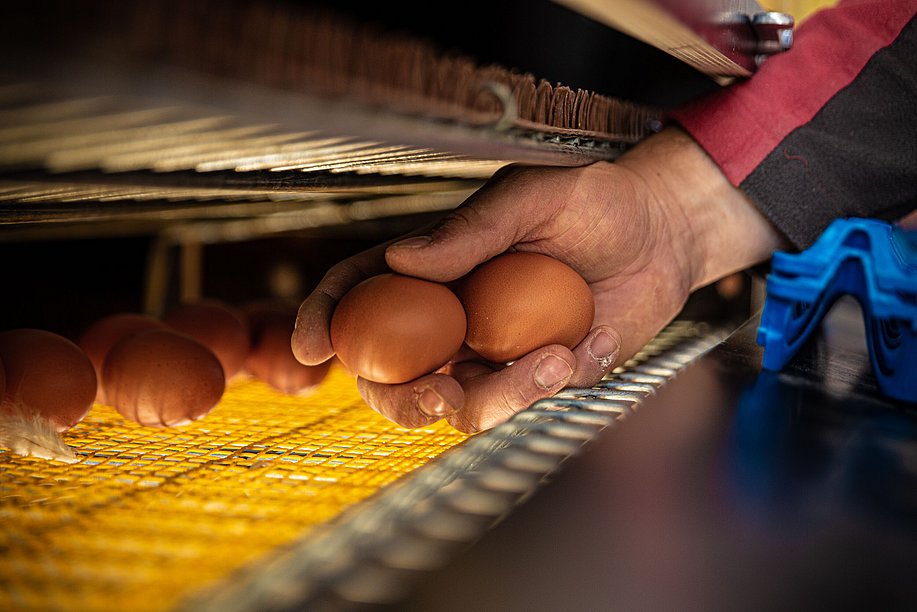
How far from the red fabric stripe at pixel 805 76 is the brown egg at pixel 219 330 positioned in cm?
85

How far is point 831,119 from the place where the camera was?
3.75ft

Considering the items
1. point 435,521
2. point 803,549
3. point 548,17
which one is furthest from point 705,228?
point 435,521

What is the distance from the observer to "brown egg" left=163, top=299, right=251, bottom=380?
1.25 m

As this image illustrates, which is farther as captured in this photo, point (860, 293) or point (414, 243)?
point (860, 293)

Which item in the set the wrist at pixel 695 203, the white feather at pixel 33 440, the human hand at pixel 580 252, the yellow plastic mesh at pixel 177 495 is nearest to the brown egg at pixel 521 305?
the human hand at pixel 580 252

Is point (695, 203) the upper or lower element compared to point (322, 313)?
upper

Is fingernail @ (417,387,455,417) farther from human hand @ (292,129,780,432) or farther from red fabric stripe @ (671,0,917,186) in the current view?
red fabric stripe @ (671,0,917,186)

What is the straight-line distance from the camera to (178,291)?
181 cm

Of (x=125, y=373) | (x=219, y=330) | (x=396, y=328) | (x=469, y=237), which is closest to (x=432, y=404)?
(x=396, y=328)

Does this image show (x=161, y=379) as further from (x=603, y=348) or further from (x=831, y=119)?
(x=831, y=119)

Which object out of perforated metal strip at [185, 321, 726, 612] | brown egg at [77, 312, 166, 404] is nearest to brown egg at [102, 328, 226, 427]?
brown egg at [77, 312, 166, 404]

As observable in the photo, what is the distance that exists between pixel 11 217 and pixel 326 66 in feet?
2.44

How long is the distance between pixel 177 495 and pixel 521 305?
44 cm

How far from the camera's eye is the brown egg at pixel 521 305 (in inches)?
36.3
